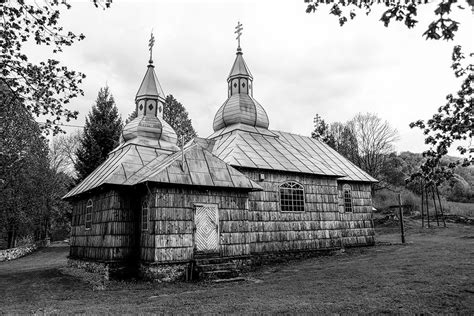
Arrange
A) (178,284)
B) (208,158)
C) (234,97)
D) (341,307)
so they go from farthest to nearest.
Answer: (234,97) → (208,158) → (178,284) → (341,307)

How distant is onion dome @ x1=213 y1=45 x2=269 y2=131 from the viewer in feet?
69.8

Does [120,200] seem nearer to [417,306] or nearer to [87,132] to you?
[417,306]

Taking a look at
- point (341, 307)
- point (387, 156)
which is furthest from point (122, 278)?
point (387, 156)

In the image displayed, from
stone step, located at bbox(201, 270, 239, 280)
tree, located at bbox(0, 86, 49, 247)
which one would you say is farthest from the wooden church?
tree, located at bbox(0, 86, 49, 247)

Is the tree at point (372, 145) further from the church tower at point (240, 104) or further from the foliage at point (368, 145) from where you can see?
the church tower at point (240, 104)

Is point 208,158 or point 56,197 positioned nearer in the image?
point 208,158

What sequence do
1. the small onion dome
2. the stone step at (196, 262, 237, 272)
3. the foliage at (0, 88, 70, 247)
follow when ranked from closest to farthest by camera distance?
the stone step at (196, 262, 237, 272)
the small onion dome
the foliage at (0, 88, 70, 247)

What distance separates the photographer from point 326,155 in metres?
23.0

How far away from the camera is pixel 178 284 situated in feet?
38.7

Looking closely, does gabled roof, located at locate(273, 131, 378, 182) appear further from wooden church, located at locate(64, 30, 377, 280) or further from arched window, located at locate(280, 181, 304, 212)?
arched window, located at locate(280, 181, 304, 212)

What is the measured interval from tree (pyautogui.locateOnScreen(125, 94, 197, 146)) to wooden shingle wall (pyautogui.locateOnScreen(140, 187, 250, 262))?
74.1ft

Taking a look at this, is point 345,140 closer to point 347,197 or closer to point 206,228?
point 347,197

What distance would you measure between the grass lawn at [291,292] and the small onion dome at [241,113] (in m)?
9.45

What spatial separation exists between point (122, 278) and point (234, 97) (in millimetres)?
12724
